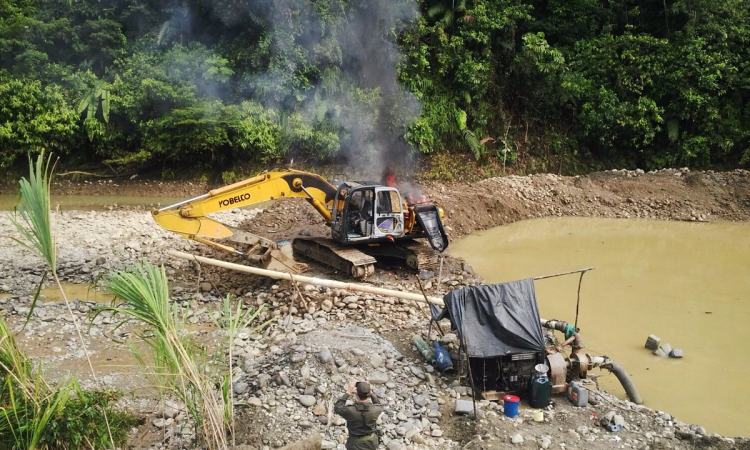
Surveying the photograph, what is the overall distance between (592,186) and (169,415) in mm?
16137

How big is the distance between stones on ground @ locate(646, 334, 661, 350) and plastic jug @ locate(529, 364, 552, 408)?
9.67 feet

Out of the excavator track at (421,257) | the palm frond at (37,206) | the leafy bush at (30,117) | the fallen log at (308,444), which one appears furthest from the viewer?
the leafy bush at (30,117)

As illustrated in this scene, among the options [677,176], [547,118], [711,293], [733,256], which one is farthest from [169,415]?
[547,118]

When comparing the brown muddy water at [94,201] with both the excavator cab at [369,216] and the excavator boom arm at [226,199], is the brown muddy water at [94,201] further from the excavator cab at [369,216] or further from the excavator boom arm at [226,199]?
the excavator cab at [369,216]

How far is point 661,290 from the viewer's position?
12242 millimetres

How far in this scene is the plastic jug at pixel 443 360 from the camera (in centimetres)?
791

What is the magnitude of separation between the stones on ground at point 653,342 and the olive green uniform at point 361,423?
562cm

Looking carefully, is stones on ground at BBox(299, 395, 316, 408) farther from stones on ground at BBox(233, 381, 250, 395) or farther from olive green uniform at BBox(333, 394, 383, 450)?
olive green uniform at BBox(333, 394, 383, 450)

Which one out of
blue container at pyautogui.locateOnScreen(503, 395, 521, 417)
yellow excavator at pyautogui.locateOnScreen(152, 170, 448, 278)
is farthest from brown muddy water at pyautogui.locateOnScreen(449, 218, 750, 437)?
yellow excavator at pyautogui.locateOnScreen(152, 170, 448, 278)

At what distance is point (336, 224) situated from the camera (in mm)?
11562

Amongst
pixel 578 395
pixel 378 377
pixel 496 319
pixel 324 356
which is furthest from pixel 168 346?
pixel 578 395

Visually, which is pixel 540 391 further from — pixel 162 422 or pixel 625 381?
pixel 162 422

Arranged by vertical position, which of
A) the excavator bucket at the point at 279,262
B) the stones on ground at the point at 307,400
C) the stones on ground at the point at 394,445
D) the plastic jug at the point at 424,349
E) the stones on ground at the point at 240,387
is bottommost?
the stones on ground at the point at 394,445

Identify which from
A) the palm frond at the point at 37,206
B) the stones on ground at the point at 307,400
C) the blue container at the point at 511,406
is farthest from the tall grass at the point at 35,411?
the blue container at the point at 511,406
